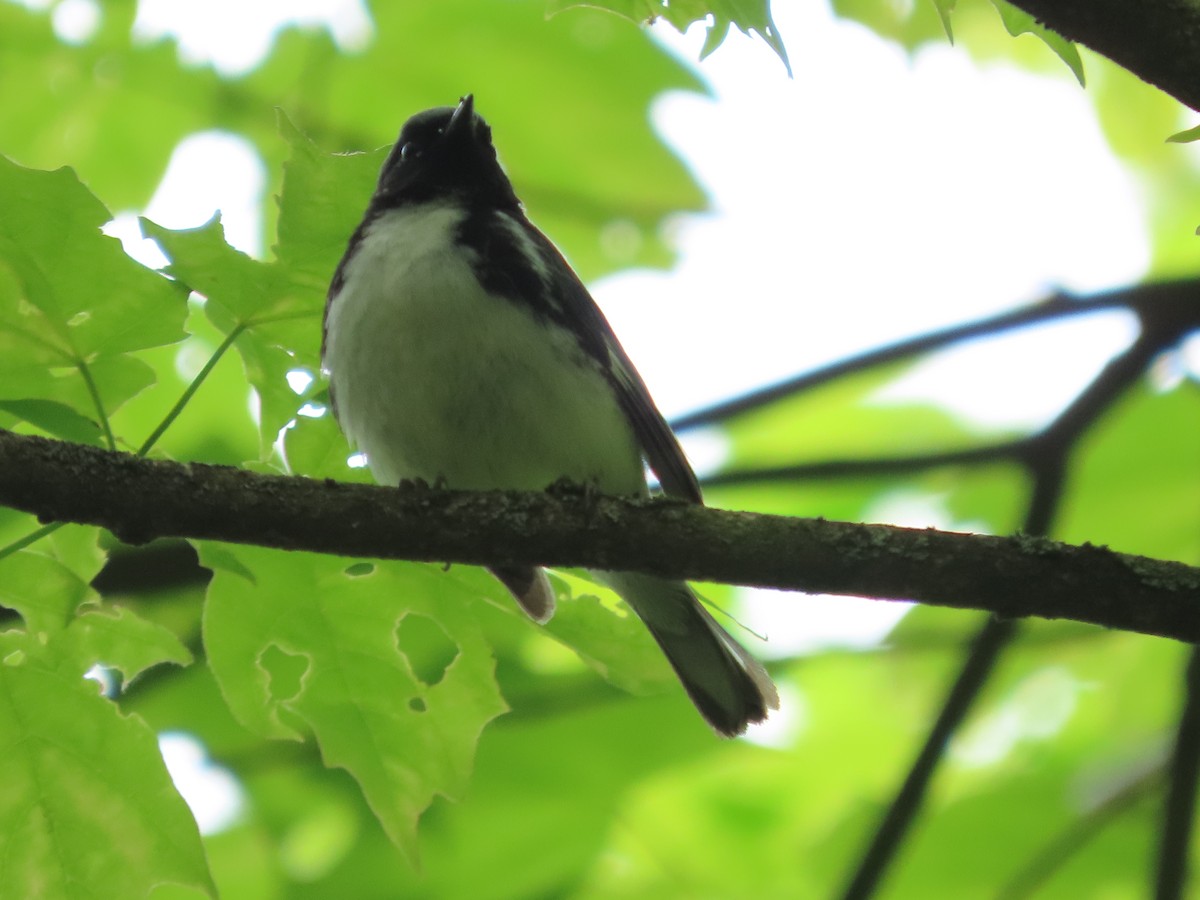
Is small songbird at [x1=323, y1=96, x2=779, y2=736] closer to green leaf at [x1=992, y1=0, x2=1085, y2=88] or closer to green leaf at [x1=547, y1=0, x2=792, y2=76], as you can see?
green leaf at [x1=547, y1=0, x2=792, y2=76]

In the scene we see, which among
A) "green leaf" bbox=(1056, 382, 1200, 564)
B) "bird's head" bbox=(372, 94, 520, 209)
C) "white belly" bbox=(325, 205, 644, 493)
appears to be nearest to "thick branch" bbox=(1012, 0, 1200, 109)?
"white belly" bbox=(325, 205, 644, 493)

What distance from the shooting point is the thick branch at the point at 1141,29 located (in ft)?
6.09

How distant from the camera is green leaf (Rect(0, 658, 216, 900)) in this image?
2.45m

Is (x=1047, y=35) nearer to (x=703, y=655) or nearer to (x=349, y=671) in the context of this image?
(x=349, y=671)

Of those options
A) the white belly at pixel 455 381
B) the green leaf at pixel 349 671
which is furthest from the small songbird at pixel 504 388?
the green leaf at pixel 349 671

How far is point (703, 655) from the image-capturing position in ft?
13.1

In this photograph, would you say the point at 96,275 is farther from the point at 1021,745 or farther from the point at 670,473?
the point at 1021,745

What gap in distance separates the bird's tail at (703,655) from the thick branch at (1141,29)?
2147 millimetres

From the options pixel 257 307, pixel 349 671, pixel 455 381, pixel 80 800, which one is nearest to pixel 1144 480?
pixel 455 381

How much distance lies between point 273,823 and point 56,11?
2.76 meters

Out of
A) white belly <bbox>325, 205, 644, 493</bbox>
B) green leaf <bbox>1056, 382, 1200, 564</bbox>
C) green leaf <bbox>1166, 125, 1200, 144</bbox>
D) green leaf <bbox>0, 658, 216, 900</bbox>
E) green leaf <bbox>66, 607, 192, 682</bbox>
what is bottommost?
green leaf <bbox>0, 658, 216, 900</bbox>

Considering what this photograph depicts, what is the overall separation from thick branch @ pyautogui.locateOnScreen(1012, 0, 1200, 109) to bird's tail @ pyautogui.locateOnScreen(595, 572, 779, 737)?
215 cm

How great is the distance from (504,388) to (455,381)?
12cm

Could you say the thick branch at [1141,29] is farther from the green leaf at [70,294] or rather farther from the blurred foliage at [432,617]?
the green leaf at [70,294]
